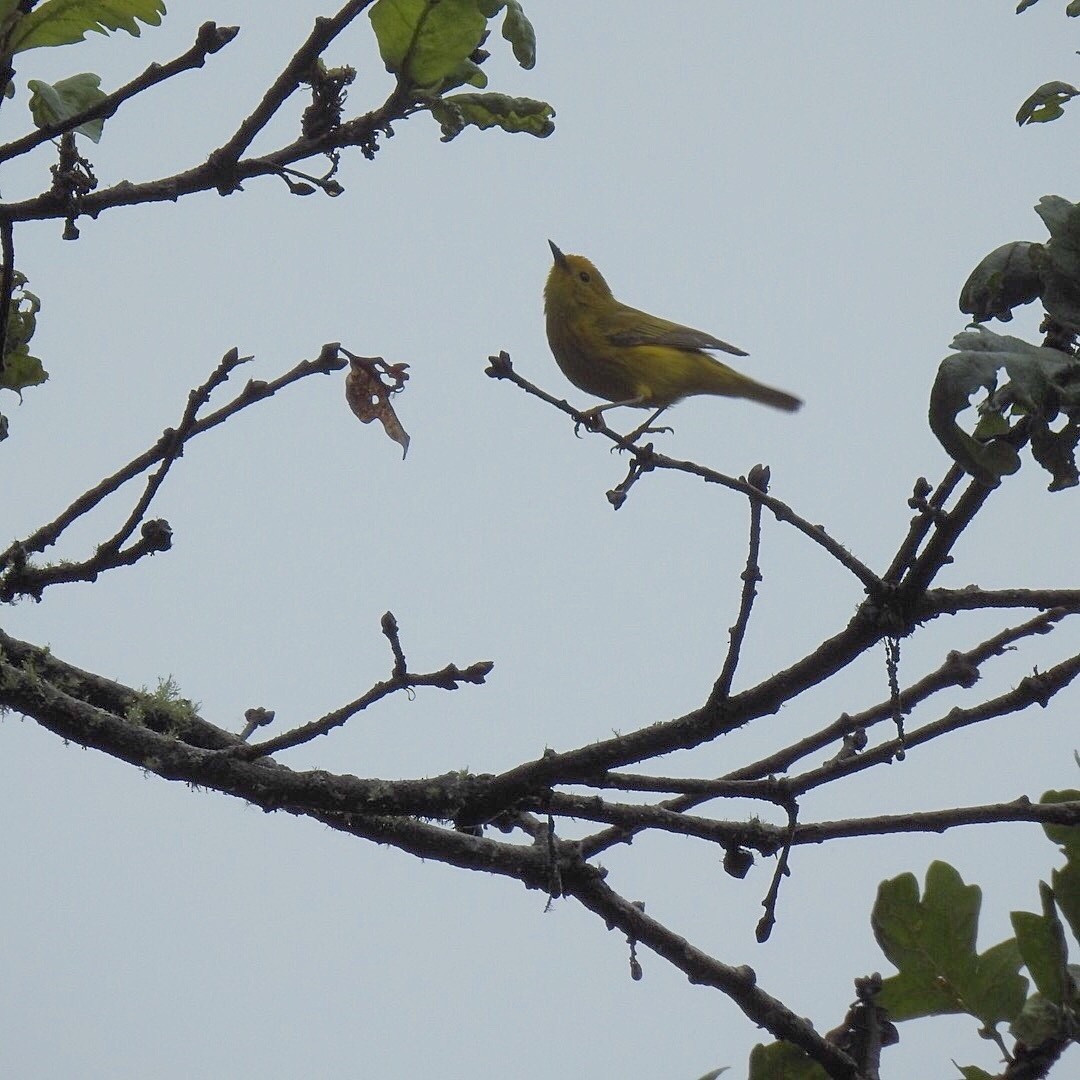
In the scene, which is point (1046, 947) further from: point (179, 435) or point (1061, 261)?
point (179, 435)

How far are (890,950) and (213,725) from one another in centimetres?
169

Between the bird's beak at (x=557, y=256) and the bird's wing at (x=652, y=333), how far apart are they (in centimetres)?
69

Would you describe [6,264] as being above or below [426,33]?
below

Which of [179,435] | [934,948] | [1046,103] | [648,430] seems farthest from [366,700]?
[648,430]

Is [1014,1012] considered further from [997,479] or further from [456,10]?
[456,10]

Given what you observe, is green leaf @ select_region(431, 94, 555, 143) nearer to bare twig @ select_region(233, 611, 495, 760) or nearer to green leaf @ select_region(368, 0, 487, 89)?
green leaf @ select_region(368, 0, 487, 89)

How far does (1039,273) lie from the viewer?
1.83 meters

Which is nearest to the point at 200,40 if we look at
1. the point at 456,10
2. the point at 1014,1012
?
the point at 456,10

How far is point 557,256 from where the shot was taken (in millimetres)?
8391

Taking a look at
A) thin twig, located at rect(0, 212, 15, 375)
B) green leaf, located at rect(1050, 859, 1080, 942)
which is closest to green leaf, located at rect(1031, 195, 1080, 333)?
green leaf, located at rect(1050, 859, 1080, 942)

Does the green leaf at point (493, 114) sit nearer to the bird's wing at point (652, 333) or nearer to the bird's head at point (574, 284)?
the bird's wing at point (652, 333)

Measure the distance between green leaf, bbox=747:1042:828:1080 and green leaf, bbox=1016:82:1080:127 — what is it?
191cm

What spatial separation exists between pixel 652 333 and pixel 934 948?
A: 5.56 m

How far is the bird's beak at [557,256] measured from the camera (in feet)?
27.3
